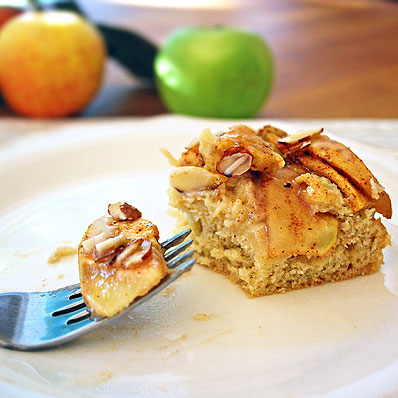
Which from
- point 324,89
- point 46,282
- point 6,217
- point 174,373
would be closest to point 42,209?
point 6,217

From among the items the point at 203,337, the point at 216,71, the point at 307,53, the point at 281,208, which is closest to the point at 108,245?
the point at 203,337

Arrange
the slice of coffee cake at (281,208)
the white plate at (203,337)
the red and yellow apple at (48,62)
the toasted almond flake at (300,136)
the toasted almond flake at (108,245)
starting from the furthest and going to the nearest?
the red and yellow apple at (48,62)
the toasted almond flake at (300,136)
the slice of coffee cake at (281,208)
the toasted almond flake at (108,245)
the white plate at (203,337)

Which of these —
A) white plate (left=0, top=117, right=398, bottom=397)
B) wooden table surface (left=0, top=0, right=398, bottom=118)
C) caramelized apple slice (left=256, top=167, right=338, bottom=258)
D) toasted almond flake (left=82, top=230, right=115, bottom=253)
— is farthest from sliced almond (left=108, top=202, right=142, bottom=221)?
wooden table surface (left=0, top=0, right=398, bottom=118)

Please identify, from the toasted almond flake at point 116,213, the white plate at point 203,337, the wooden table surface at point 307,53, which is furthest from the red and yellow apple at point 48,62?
the toasted almond flake at point 116,213

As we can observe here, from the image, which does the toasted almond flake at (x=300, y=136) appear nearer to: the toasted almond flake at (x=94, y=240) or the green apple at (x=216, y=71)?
the toasted almond flake at (x=94, y=240)

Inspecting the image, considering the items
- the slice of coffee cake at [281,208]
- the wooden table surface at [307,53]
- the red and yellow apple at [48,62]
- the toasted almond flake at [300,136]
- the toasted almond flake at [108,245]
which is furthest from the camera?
the wooden table surface at [307,53]

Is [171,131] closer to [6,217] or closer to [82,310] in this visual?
[6,217]

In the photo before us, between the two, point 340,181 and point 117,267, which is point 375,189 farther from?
point 117,267
